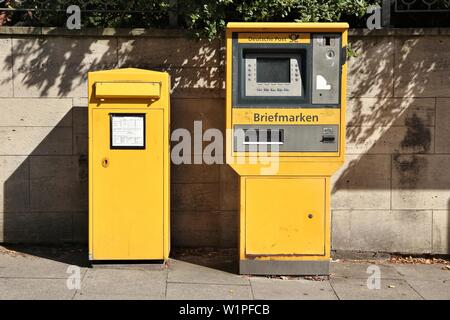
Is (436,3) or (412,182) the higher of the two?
(436,3)

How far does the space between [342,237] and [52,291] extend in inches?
120

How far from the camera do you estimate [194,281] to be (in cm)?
584

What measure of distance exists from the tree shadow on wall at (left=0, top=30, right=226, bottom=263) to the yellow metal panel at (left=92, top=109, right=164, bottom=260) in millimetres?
867

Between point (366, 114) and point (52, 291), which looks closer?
point (52, 291)

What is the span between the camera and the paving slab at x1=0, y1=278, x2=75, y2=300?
5293 mm

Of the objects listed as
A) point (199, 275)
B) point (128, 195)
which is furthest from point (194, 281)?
point (128, 195)

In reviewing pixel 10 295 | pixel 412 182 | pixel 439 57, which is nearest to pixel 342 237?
pixel 412 182

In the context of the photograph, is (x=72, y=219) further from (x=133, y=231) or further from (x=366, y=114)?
(x=366, y=114)

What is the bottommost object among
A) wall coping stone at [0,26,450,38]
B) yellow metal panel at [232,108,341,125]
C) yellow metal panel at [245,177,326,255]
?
yellow metal panel at [245,177,326,255]

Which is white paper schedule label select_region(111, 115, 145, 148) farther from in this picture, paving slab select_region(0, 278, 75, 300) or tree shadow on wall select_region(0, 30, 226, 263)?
paving slab select_region(0, 278, 75, 300)

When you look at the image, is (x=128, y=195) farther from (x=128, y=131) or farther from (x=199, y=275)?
(x=199, y=275)

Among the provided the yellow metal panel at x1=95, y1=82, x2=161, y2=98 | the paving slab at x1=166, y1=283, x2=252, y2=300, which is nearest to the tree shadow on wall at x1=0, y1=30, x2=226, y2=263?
the yellow metal panel at x1=95, y1=82, x2=161, y2=98

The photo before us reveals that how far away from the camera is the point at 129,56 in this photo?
6.74 meters

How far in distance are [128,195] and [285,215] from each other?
4.71 ft
